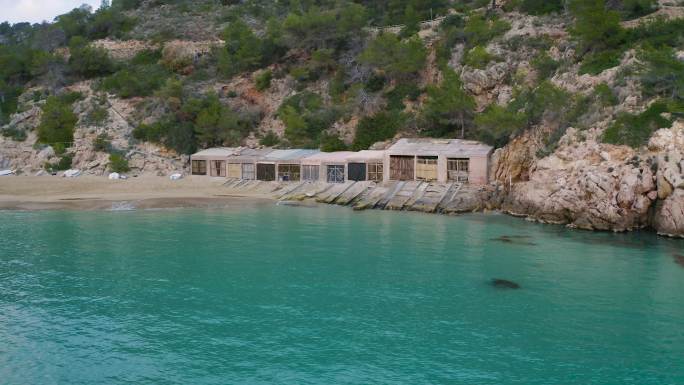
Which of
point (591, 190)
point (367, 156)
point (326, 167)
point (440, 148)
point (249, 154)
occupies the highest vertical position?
point (440, 148)

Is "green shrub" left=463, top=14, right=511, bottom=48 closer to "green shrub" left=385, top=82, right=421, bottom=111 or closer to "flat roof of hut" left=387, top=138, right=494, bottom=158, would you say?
"green shrub" left=385, top=82, right=421, bottom=111

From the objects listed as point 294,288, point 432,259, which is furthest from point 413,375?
point 432,259

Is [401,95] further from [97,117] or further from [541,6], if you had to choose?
[97,117]

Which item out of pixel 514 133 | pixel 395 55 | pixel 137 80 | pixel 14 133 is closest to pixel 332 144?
pixel 395 55

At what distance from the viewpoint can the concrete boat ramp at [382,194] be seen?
139 feet

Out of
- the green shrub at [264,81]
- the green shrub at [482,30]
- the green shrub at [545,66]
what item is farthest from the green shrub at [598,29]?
the green shrub at [264,81]

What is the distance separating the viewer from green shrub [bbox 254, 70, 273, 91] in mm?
70062

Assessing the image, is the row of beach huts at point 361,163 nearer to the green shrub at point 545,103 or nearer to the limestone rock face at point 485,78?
the green shrub at point 545,103

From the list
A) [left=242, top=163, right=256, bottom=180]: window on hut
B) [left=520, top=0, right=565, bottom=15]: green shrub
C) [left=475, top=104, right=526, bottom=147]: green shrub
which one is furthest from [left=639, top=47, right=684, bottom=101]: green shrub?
[left=242, top=163, right=256, bottom=180]: window on hut

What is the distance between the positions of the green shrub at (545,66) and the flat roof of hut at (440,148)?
10221 mm

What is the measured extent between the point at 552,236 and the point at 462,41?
35.3 m

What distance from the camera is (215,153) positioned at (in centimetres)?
5772

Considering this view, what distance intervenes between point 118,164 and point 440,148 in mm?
32193

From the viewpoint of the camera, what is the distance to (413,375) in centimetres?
1409
